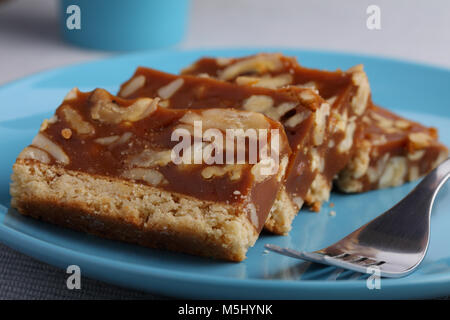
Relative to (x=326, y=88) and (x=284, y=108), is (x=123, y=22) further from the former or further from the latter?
(x=284, y=108)

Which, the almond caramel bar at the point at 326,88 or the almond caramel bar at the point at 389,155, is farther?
the almond caramel bar at the point at 389,155

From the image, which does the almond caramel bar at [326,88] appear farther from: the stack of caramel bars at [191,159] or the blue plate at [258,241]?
the blue plate at [258,241]

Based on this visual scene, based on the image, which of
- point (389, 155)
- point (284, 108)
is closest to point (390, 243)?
point (284, 108)

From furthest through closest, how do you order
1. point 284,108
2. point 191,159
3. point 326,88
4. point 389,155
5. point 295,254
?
point 389,155, point 326,88, point 284,108, point 191,159, point 295,254

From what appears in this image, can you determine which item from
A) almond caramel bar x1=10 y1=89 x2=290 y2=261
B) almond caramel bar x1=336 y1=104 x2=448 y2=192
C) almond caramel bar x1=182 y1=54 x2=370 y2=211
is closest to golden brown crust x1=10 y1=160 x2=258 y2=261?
almond caramel bar x1=10 y1=89 x2=290 y2=261

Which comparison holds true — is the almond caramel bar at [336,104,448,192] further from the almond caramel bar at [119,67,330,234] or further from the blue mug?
the blue mug

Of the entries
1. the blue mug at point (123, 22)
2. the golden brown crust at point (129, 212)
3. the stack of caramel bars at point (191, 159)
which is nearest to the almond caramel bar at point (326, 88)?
the stack of caramel bars at point (191, 159)

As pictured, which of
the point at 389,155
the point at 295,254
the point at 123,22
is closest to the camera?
the point at 295,254

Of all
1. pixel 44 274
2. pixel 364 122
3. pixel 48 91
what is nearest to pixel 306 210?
pixel 364 122
